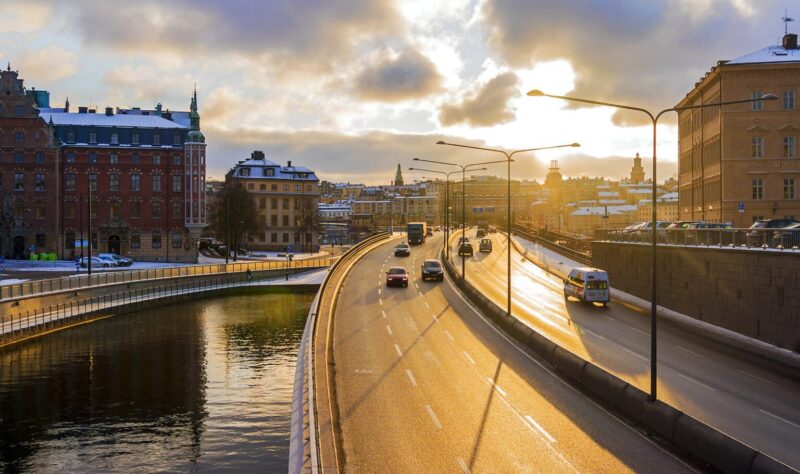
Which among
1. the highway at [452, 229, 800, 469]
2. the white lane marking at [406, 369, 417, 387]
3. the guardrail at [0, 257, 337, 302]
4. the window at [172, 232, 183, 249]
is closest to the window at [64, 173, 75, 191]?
the window at [172, 232, 183, 249]

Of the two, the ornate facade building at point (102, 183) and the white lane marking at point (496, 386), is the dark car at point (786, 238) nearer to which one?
the white lane marking at point (496, 386)

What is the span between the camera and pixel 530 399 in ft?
69.7

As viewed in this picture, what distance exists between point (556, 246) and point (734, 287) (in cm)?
5726

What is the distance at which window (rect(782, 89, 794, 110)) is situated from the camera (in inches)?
2160

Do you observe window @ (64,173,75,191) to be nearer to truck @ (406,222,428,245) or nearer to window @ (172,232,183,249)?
window @ (172,232,183,249)

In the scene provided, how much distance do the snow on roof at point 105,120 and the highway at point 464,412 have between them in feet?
227

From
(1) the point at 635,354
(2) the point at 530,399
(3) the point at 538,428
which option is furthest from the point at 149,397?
(1) the point at 635,354

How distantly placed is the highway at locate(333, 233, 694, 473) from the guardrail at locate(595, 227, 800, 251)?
38.0ft

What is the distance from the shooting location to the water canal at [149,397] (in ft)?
77.7

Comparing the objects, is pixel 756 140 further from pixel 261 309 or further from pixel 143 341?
pixel 143 341

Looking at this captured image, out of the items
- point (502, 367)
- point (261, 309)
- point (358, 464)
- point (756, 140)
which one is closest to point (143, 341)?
point (261, 309)

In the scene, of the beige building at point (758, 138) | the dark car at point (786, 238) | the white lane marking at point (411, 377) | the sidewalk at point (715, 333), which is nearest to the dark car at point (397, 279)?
the sidewalk at point (715, 333)

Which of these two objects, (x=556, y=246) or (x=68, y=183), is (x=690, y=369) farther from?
(x=68, y=183)

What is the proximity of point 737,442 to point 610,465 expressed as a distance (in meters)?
2.65
